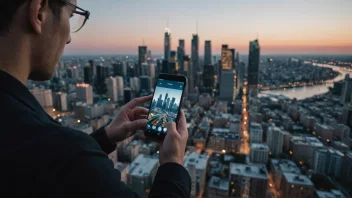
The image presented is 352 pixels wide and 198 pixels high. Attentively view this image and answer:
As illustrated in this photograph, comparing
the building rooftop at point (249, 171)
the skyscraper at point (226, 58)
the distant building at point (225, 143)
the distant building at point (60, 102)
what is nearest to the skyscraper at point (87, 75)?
the distant building at point (60, 102)

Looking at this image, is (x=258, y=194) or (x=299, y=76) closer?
(x=258, y=194)

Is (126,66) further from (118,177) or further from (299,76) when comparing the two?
(118,177)

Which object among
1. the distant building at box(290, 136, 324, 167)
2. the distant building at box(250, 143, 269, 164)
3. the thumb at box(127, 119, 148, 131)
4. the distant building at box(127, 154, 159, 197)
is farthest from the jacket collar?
the distant building at box(290, 136, 324, 167)

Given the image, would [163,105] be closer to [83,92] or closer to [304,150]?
[304,150]

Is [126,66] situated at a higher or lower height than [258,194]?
higher

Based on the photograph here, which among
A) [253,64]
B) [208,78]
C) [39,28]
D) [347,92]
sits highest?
[39,28]

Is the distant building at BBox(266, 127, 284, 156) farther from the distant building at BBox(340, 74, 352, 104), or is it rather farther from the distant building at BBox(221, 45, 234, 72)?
the distant building at BBox(221, 45, 234, 72)

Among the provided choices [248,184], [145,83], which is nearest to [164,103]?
[248,184]

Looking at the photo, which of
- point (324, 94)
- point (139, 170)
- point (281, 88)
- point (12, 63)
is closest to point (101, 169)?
point (12, 63)
